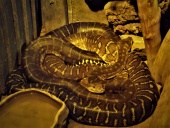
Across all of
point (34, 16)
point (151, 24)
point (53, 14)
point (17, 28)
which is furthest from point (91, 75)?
point (53, 14)

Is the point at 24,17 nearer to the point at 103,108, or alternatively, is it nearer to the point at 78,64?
the point at 78,64

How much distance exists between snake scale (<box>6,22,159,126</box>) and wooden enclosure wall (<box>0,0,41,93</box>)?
7.6 inches

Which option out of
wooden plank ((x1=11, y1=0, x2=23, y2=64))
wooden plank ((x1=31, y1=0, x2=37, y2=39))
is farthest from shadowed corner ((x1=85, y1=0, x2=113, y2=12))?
wooden plank ((x1=11, y1=0, x2=23, y2=64))

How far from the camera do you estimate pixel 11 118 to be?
408 centimetres

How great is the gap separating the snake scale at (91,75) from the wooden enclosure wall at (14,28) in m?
0.19

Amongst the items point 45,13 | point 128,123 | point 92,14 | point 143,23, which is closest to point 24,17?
point 45,13

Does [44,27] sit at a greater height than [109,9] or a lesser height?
lesser

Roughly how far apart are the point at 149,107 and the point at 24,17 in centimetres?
300

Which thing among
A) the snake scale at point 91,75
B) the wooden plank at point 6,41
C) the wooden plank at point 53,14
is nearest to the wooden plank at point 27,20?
the snake scale at point 91,75

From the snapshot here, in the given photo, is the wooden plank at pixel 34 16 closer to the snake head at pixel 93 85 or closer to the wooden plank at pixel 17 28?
the wooden plank at pixel 17 28

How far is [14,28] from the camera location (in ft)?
17.7

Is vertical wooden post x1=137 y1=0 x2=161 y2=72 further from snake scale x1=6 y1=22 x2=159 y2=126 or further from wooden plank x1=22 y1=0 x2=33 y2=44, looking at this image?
wooden plank x1=22 y1=0 x2=33 y2=44

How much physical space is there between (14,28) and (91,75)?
1.70m

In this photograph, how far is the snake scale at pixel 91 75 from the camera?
450 centimetres
